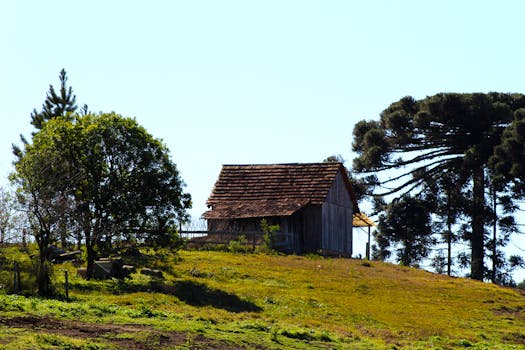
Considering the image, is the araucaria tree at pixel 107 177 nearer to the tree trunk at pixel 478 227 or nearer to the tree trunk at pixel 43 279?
the tree trunk at pixel 43 279

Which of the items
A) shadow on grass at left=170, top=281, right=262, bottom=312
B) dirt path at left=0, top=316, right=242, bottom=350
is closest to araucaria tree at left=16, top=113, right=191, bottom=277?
shadow on grass at left=170, top=281, right=262, bottom=312

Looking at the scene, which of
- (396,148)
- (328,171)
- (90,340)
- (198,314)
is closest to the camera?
(90,340)

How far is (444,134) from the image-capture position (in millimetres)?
78875

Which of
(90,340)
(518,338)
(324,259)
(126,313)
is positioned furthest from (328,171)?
(90,340)

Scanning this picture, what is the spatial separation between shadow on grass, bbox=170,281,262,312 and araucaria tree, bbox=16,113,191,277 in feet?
14.4

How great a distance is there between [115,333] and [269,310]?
12.4 metres

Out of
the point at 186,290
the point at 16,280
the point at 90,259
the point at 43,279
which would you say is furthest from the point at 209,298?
the point at 16,280

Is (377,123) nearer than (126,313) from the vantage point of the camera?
No

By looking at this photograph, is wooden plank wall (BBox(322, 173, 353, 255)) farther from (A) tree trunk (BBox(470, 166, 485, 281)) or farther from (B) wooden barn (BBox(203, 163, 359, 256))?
(A) tree trunk (BBox(470, 166, 485, 281))

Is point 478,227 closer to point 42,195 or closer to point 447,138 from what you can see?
point 447,138

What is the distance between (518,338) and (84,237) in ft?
61.7

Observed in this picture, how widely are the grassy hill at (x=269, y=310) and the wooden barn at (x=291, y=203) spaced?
6.40m

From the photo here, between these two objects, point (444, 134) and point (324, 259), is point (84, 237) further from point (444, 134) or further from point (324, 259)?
point (444, 134)

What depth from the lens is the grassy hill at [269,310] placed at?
27188 millimetres
